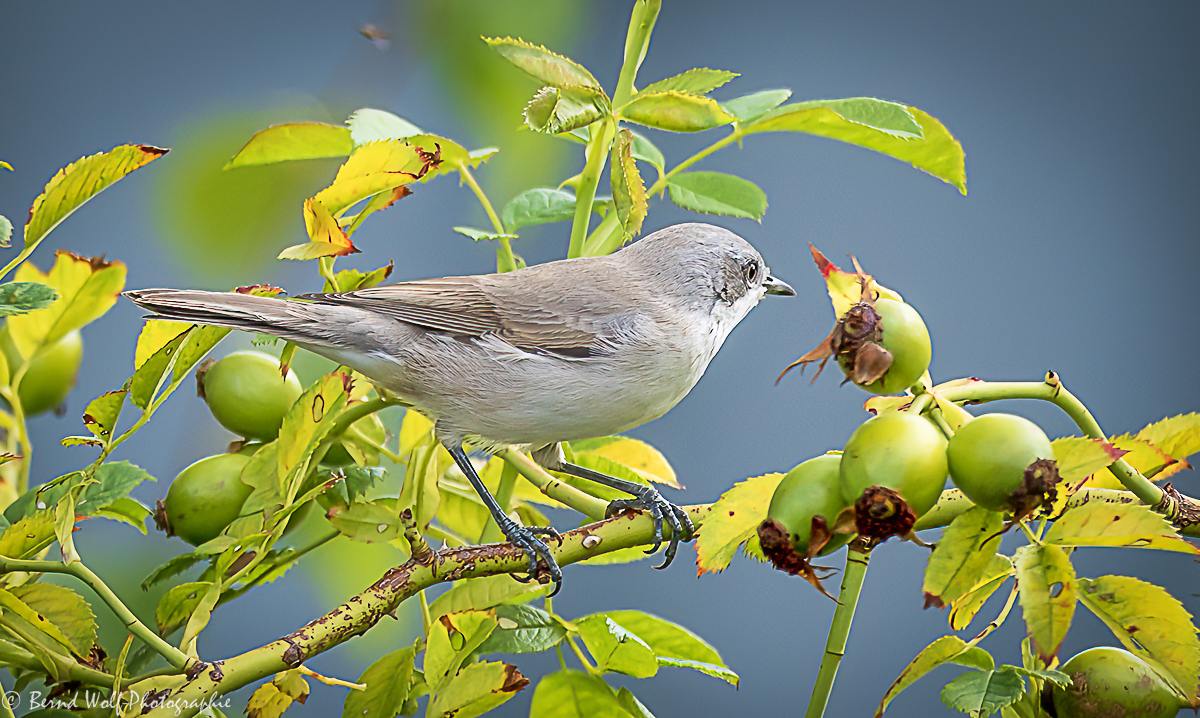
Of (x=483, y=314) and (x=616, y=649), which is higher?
(x=483, y=314)

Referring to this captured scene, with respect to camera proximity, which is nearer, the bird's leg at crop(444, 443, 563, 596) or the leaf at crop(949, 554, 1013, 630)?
the leaf at crop(949, 554, 1013, 630)

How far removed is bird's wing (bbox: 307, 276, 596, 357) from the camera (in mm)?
697

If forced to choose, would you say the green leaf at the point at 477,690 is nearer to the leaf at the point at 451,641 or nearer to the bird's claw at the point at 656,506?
the leaf at the point at 451,641

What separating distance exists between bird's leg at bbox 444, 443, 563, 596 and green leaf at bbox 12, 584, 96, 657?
0.24 metres

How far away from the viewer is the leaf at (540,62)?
0.49 m

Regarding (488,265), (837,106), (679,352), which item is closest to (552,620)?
(679,352)

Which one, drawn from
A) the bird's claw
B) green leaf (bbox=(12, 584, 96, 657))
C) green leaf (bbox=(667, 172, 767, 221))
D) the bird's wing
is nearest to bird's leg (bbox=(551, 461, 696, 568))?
the bird's claw

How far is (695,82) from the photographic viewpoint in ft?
1.69

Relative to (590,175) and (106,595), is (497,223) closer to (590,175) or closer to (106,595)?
(590,175)

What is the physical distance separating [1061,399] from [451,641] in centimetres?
35

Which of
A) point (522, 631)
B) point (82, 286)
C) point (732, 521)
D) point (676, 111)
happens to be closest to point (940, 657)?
point (732, 521)

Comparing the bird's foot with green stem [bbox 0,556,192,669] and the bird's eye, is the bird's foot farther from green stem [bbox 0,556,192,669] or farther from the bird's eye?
the bird's eye

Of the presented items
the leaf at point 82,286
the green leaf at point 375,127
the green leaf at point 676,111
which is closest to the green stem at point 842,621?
the green leaf at point 676,111

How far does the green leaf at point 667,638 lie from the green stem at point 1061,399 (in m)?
0.23
